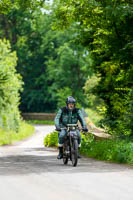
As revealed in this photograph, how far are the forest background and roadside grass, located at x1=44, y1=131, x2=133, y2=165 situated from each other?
112cm

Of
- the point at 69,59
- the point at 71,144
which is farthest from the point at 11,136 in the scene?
the point at 69,59

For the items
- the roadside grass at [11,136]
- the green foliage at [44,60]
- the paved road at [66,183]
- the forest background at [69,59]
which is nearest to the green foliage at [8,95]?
the forest background at [69,59]

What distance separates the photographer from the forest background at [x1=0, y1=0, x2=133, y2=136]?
18578 mm

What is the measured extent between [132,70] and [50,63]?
55326 mm

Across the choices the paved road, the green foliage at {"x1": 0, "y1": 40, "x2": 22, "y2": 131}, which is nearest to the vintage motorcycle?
the paved road

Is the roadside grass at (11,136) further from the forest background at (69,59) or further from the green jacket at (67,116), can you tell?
the green jacket at (67,116)

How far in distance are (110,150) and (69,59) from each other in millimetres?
55229

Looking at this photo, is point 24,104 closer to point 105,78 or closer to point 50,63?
point 50,63

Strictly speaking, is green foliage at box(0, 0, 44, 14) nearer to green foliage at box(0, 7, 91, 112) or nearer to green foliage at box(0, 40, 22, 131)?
green foliage at box(0, 40, 22, 131)

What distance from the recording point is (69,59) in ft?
229

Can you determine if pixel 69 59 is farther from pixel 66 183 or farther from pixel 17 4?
pixel 66 183

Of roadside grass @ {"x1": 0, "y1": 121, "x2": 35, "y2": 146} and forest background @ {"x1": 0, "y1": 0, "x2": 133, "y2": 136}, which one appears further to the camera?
roadside grass @ {"x1": 0, "y1": 121, "x2": 35, "y2": 146}

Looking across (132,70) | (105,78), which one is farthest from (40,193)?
(105,78)

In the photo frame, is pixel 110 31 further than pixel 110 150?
Yes
